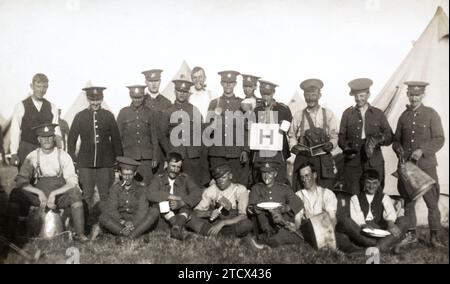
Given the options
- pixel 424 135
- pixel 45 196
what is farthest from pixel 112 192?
pixel 424 135

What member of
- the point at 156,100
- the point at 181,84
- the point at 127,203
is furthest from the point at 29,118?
the point at 181,84

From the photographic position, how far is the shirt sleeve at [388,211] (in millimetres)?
5680

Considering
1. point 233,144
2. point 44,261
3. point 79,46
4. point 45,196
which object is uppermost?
point 79,46

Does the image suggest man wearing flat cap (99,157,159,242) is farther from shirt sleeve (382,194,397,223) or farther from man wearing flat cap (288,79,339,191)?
shirt sleeve (382,194,397,223)

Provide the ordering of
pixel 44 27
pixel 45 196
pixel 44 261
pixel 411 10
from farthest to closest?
pixel 44 27, pixel 411 10, pixel 45 196, pixel 44 261

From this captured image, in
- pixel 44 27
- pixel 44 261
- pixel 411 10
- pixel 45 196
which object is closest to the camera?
pixel 44 261

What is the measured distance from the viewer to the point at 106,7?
6867 millimetres

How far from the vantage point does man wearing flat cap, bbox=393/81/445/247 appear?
5883mm

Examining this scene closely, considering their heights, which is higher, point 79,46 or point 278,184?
point 79,46

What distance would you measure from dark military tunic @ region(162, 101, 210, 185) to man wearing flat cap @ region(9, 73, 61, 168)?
5.52ft

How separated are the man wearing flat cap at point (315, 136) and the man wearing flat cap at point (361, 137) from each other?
187 millimetres

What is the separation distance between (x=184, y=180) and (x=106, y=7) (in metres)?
2.79

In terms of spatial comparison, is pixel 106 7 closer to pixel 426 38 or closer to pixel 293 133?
pixel 293 133

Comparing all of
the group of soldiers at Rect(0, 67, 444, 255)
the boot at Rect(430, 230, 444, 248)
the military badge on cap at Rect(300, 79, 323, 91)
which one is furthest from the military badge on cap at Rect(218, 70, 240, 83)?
the boot at Rect(430, 230, 444, 248)
